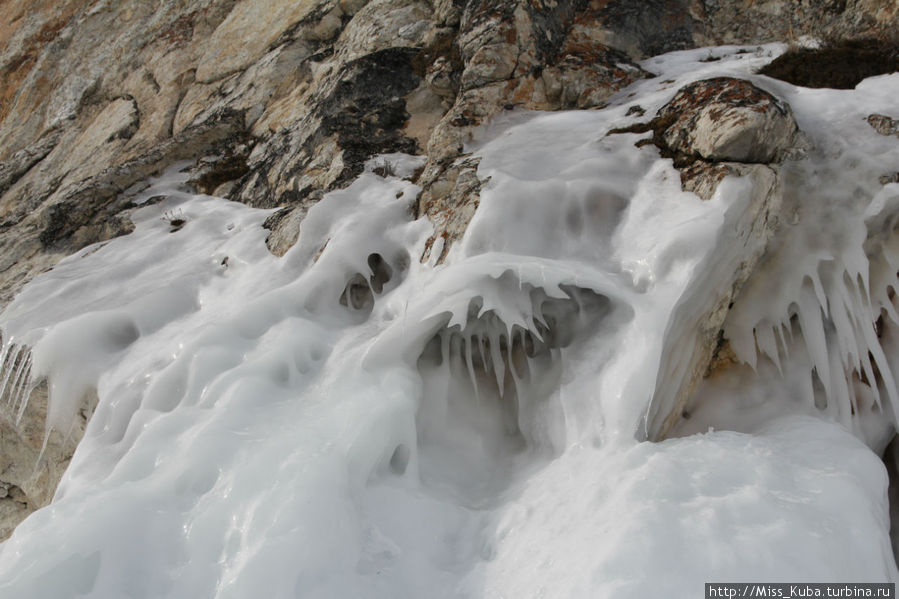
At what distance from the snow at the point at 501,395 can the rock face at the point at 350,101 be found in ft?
1.42

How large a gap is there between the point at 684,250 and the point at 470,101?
2.98 meters

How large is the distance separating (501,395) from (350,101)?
4370 mm

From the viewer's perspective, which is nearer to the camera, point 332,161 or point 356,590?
point 356,590

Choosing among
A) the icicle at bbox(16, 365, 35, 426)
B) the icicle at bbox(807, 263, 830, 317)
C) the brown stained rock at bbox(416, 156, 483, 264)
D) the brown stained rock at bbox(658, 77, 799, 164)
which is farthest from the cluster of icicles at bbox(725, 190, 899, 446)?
the icicle at bbox(16, 365, 35, 426)

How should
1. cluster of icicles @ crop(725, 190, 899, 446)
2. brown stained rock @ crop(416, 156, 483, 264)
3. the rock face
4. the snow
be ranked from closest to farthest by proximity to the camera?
the snow, cluster of icicles @ crop(725, 190, 899, 446), brown stained rock @ crop(416, 156, 483, 264), the rock face

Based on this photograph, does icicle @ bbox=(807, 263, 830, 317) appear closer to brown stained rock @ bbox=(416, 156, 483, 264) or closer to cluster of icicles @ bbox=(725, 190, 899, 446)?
cluster of icicles @ bbox=(725, 190, 899, 446)

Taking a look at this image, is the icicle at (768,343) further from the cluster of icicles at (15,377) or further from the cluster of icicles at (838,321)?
the cluster of icicles at (15,377)

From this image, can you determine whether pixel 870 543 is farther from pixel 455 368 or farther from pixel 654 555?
pixel 455 368

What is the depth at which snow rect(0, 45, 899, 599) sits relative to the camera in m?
2.44

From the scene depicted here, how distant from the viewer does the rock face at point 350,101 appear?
4.96 metres

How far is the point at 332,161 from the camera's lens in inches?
241

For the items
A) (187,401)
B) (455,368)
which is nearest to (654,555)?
(455,368)

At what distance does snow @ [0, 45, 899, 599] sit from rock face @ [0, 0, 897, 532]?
0.43m

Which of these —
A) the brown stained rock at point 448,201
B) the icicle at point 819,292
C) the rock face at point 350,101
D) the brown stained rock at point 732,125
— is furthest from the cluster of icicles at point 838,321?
the brown stained rock at point 448,201
